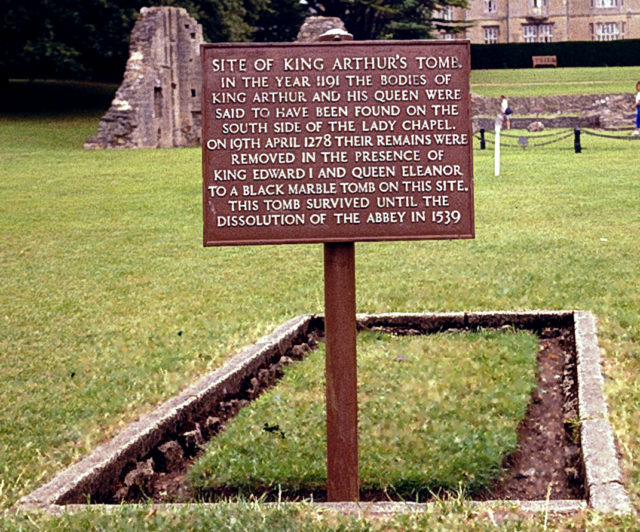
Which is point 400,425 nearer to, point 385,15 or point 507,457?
point 507,457

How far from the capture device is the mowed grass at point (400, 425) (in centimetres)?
460

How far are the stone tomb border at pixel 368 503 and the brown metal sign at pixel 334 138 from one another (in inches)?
43.9

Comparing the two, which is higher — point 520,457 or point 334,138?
point 334,138

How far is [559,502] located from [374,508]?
713mm

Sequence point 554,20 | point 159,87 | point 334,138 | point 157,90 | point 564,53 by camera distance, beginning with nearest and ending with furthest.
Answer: point 334,138, point 159,87, point 157,90, point 564,53, point 554,20

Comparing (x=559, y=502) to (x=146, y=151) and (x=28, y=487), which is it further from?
(x=146, y=151)

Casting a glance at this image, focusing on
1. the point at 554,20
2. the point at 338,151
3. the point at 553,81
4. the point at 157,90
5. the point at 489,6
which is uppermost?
the point at 489,6

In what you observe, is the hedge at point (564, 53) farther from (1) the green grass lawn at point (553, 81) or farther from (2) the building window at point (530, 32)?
(2) the building window at point (530, 32)

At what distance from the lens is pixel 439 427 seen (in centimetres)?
514

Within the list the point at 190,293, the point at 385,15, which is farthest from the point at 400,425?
the point at 385,15

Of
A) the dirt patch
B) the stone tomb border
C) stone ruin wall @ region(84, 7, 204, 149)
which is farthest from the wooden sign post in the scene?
stone ruin wall @ region(84, 7, 204, 149)

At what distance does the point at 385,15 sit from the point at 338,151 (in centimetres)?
4920

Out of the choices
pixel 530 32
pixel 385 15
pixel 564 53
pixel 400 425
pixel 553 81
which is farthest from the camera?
pixel 530 32

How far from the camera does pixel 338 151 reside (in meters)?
4.43
